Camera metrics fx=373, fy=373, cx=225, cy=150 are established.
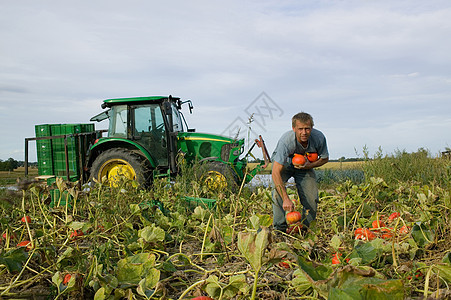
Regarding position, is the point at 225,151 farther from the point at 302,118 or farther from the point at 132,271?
the point at 132,271

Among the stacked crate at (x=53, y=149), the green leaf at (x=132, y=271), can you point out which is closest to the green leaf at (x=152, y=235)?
the green leaf at (x=132, y=271)

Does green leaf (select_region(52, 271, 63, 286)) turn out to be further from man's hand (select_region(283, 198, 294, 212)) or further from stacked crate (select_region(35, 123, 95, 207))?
stacked crate (select_region(35, 123, 95, 207))

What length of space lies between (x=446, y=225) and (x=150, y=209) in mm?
2337

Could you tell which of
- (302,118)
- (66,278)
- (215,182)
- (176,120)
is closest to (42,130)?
(176,120)

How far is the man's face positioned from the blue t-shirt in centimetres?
8

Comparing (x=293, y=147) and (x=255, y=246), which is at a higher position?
(x=293, y=147)

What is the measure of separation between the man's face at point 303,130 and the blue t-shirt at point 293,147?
0.25ft

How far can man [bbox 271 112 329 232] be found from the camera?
3438 mm

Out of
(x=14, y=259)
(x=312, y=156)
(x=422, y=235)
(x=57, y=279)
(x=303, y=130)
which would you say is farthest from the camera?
(x=312, y=156)

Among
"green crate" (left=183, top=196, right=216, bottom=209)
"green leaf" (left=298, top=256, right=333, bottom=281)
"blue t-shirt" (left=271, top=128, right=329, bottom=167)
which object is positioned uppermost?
"blue t-shirt" (left=271, top=128, right=329, bottom=167)

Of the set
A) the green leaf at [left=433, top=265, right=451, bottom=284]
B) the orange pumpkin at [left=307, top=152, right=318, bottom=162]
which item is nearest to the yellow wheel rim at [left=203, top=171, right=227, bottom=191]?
the orange pumpkin at [left=307, top=152, right=318, bottom=162]

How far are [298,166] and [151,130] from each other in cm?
458

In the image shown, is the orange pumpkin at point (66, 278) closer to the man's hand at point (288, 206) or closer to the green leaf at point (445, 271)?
the green leaf at point (445, 271)

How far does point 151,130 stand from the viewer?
25.0 ft
